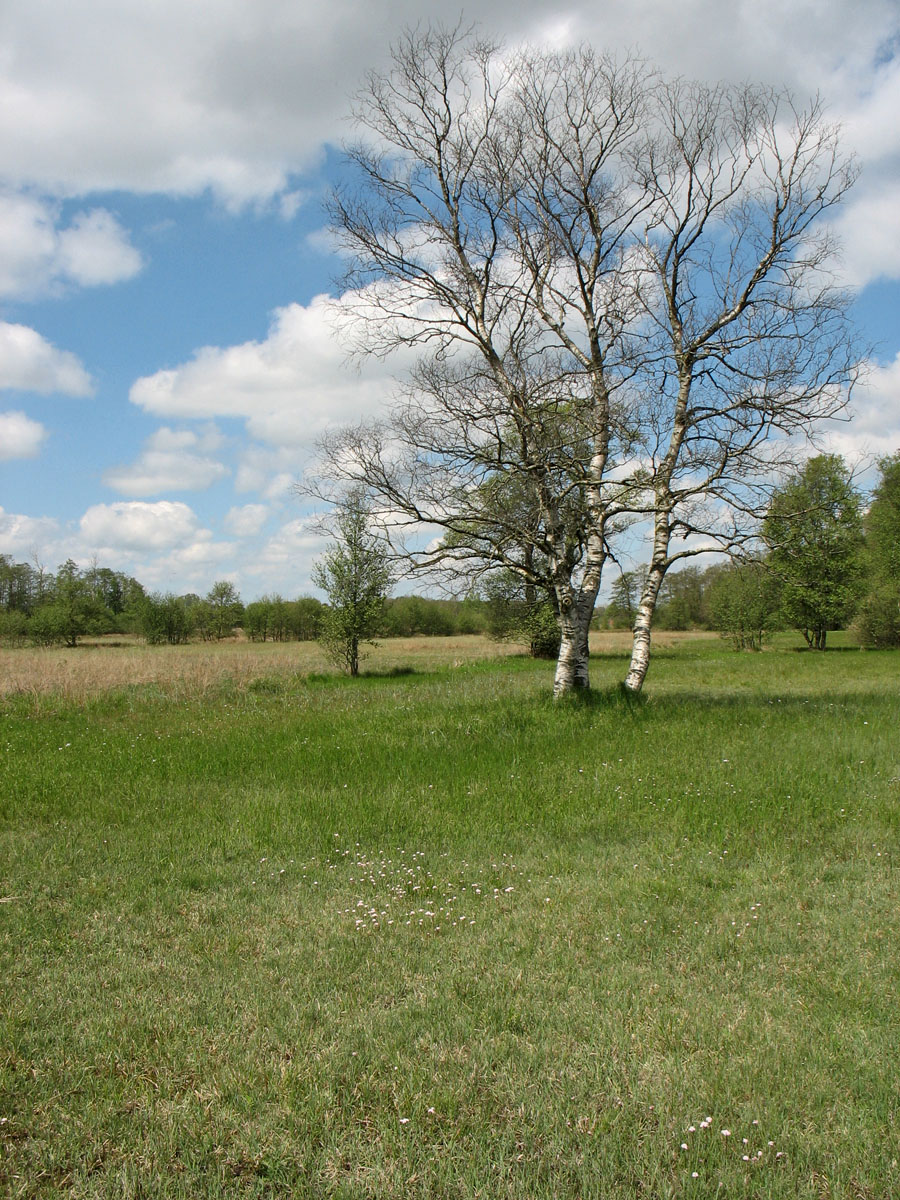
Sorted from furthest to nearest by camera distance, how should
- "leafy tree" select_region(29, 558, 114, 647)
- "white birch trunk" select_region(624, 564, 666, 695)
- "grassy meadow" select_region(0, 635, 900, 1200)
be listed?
"leafy tree" select_region(29, 558, 114, 647) → "white birch trunk" select_region(624, 564, 666, 695) → "grassy meadow" select_region(0, 635, 900, 1200)

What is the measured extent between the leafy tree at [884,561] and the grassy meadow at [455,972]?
34157mm

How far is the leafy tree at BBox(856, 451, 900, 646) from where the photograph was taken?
128ft

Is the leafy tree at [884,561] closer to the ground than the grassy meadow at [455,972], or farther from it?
farther from it

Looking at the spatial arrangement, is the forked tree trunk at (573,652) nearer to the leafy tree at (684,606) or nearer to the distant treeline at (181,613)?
the distant treeline at (181,613)

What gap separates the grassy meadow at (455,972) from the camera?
9.30ft

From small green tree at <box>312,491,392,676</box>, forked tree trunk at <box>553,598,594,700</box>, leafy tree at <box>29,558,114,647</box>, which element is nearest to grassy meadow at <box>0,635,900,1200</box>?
forked tree trunk at <box>553,598,594,700</box>

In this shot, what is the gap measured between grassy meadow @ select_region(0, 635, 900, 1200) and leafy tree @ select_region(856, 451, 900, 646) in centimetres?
3416

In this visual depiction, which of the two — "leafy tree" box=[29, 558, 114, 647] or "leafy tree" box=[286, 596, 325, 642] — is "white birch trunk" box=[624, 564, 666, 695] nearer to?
"leafy tree" box=[29, 558, 114, 647]

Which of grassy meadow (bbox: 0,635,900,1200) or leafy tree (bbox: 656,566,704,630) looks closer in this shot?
grassy meadow (bbox: 0,635,900,1200)

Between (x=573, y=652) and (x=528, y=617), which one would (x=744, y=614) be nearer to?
(x=528, y=617)

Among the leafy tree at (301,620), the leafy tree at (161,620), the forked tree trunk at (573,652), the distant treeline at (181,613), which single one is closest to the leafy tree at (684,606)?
the distant treeline at (181,613)

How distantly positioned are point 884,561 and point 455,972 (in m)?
43.0

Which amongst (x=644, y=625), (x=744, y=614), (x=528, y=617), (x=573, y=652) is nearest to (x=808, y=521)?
(x=644, y=625)

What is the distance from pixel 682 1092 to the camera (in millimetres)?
3168
